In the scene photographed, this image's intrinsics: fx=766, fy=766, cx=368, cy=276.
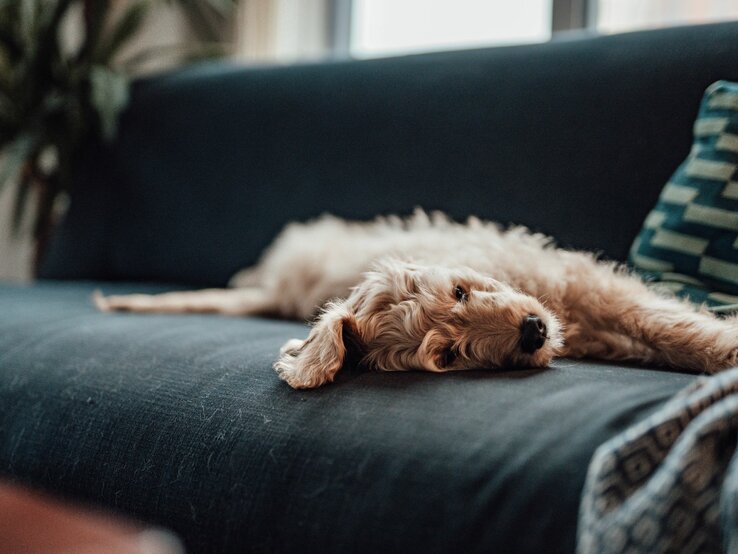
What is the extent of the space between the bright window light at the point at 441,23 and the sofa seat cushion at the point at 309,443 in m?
2.21

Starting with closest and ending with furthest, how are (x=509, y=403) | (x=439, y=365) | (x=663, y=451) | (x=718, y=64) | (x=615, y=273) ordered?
(x=663, y=451)
(x=509, y=403)
(x=439, y=365)
(x=615, y=273)
(x=718, y=64)

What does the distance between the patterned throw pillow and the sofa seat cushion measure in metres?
0.29

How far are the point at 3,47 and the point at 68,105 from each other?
36 centimetres

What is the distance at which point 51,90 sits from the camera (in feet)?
10.0

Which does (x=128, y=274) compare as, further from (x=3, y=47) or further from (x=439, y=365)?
(x=439, y=365)

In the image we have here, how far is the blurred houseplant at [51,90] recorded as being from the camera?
2834 millimetres

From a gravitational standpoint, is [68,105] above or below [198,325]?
above

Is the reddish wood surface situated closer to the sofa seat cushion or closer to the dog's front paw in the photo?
the sofa seat cushion

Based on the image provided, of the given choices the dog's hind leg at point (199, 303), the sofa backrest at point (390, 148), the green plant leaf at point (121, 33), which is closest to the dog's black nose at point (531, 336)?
the sofa backrest at point (390, 148)

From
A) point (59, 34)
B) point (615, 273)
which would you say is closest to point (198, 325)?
point (615, 273)

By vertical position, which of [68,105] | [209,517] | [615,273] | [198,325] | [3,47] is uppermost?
[3,47]

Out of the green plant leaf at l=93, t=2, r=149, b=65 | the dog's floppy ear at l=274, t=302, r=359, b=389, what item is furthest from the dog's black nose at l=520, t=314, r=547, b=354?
the green plant leaf at l=93, t=2, r=149, b=65

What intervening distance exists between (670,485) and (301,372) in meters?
0.56

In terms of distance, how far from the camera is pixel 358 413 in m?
1.08
